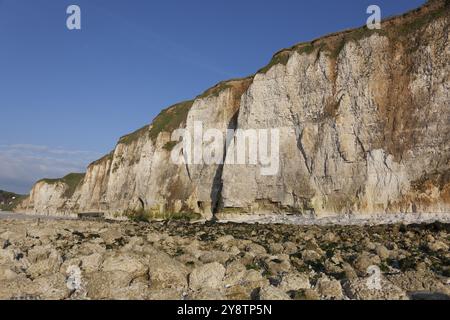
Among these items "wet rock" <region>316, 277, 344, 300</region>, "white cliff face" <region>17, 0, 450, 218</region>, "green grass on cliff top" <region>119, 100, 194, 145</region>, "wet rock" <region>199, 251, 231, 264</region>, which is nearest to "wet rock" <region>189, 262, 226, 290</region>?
"wet rock" <region>316, 277, 344, 300</region>

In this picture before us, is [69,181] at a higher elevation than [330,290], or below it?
higher

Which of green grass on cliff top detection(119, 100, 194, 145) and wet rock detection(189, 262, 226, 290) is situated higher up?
green grass on cliff top detection(119, 100, 194, 145)

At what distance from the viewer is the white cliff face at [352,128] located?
28156 millimetres

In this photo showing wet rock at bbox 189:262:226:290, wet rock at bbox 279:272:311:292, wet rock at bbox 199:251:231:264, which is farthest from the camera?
wet rock at bbox 199:251:231:264

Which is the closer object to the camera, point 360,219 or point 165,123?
point 360,219

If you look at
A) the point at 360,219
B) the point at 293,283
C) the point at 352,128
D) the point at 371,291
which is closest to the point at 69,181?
the point at 352,128

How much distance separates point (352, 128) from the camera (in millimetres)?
32031

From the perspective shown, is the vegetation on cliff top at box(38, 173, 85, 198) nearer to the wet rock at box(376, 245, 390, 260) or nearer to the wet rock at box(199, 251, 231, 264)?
the wet rock at box(199, 251, 231, 264)

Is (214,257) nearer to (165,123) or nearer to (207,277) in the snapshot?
(207,277)

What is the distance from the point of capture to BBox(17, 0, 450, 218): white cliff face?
2816 centimetres

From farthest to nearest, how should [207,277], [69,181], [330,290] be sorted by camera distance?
[69,181]
[207,277]
[330,290]

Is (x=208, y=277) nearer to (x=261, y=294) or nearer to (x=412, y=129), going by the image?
(x=261, y=294)

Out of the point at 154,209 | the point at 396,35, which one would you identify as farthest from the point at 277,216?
the point at 154,209
